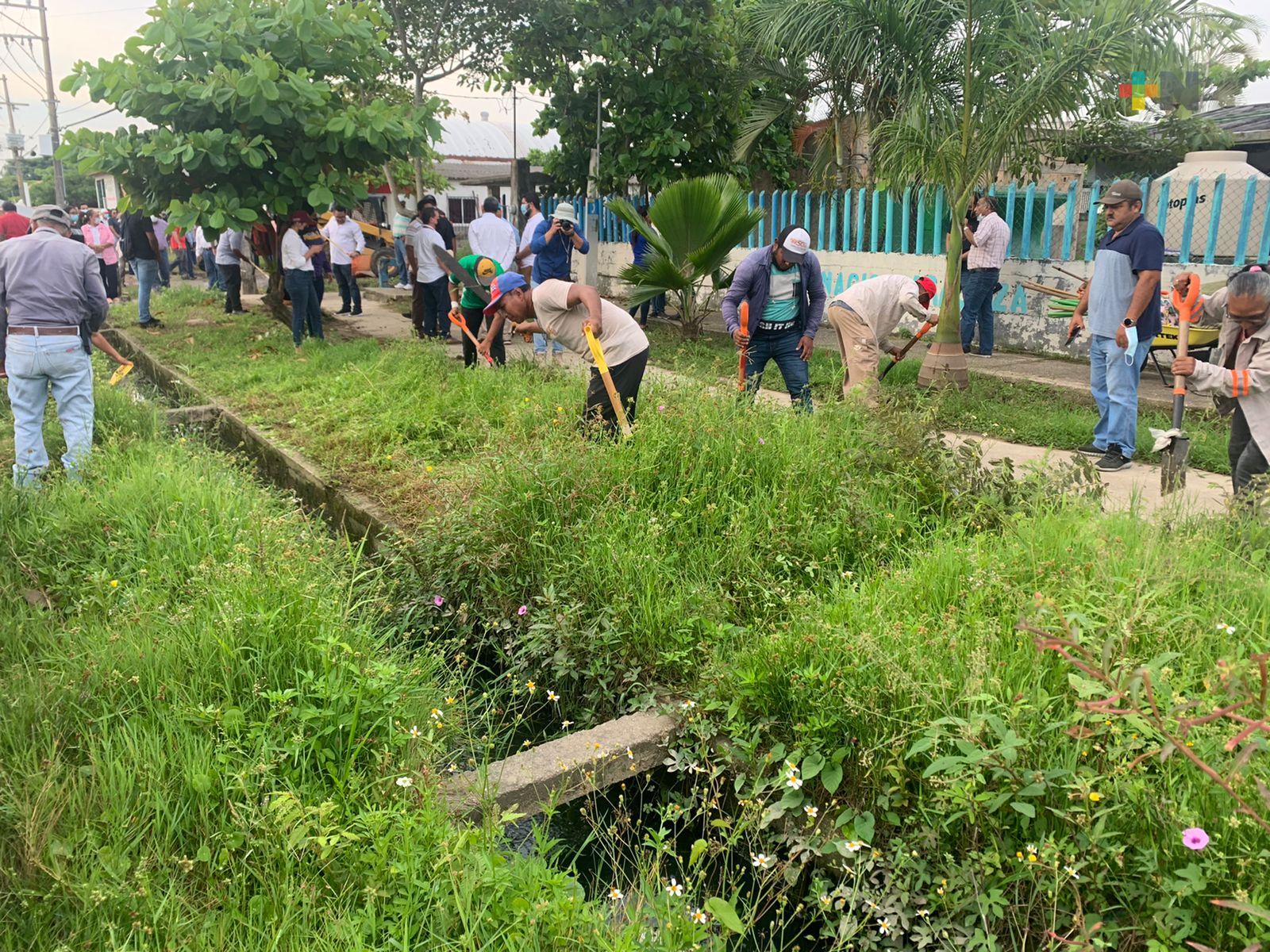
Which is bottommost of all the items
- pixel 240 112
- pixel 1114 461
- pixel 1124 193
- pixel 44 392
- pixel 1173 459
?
pixel 1114 461

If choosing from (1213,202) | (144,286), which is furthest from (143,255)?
(1213,202)

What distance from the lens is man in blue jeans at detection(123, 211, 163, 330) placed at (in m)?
13.0

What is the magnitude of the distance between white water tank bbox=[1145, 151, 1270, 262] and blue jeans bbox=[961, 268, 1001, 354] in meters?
1.60

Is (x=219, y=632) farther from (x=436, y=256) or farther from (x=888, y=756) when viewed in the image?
(x=436, y=256)

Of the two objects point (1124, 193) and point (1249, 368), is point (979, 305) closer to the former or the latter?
point (1124, 193)

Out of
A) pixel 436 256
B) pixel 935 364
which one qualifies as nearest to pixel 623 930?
pixel 935 364

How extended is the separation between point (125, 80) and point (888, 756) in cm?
967

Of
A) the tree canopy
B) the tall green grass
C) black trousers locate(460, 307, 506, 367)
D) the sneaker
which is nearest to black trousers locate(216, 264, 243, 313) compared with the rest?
the tree canopy

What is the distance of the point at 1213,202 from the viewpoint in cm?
856

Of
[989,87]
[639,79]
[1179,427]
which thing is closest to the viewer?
[1179,427]

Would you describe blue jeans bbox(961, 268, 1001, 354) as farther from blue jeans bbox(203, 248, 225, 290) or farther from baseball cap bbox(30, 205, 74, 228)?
blue jeans bbox(203, 248, 225, 290)

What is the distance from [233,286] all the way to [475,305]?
20.7 ft

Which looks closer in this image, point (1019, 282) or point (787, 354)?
point (787, 354)

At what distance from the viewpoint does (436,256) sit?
10.5 metres
